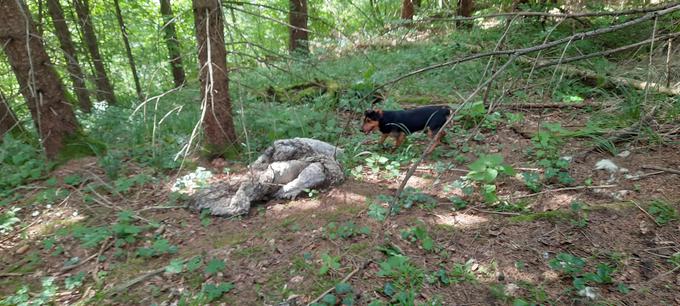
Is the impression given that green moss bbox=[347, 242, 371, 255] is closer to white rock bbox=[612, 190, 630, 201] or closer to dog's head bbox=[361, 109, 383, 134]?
dog's head bbox=[361, 109, 383, 134]

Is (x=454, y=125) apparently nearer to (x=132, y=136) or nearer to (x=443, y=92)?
(x=443, y=92)

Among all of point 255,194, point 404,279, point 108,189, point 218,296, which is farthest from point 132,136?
point 404,279

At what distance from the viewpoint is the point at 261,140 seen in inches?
197

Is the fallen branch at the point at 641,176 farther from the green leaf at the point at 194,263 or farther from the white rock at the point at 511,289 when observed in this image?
the green leaf at the point at 194,263

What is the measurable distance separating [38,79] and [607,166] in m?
6.37

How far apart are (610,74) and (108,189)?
297 inches

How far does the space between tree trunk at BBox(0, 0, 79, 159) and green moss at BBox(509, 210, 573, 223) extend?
4.79 m

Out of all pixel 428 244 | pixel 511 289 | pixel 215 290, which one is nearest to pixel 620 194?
pixel 511 289

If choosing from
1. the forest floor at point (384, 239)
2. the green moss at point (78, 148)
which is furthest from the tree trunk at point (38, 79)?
the forest floor at point (384, 239)

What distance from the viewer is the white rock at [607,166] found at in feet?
11.5

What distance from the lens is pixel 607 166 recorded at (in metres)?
3.55

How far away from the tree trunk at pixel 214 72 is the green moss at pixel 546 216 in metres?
2.90

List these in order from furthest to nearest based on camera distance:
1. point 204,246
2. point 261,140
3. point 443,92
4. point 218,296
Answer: point 443,92, point 261,140, point 204,246, point 218,296

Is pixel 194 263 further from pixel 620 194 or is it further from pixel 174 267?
pixel 620 194
